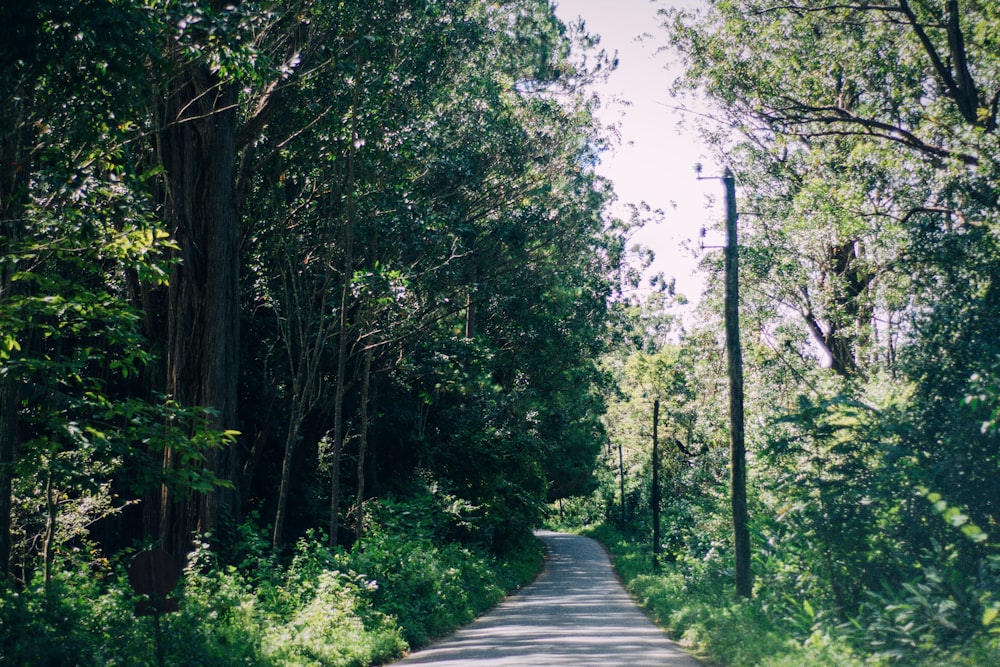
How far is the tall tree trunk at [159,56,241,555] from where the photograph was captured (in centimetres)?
1612

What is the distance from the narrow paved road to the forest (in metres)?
0.80

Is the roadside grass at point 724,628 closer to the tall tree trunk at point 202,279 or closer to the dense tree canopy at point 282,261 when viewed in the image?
the dense tree canopy at point 282,261

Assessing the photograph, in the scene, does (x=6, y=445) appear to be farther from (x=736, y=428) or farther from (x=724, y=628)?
(x=736, y=428)

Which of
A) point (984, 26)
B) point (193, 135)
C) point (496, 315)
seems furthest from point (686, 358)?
point (193, 135)

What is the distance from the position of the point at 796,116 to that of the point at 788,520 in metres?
10.9

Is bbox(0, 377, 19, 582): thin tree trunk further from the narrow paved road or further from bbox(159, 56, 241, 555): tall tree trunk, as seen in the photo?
the narrow paved road

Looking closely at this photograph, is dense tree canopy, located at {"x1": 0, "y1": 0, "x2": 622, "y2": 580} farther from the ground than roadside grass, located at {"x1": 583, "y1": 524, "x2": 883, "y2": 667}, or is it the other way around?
dense tree canopy, located at {"x1": 0, "y1": 0, "x2": 622, "y2": 580}

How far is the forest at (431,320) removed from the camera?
9922 millimetres

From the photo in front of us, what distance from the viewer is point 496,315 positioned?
3131 centimetres

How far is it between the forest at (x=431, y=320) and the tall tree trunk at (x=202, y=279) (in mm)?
66

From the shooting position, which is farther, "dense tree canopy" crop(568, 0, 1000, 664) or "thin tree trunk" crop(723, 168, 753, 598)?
"thin tree trunk" crop(723, 168, 753, 598)

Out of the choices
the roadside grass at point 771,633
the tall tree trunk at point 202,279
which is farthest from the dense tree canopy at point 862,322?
the tall tree trunk at point 202,279

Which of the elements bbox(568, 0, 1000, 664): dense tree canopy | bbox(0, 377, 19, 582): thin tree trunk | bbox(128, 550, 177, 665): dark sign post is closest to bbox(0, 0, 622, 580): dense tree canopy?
bbox(0, 377, 19, 582): thin tree trunk

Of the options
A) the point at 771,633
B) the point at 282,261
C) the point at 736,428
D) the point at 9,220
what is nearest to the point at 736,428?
the point at 736,428
